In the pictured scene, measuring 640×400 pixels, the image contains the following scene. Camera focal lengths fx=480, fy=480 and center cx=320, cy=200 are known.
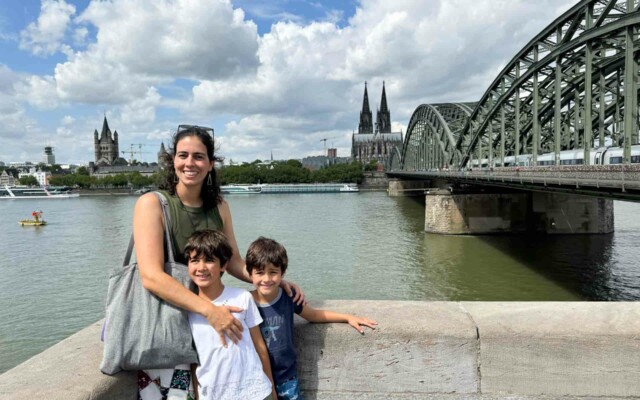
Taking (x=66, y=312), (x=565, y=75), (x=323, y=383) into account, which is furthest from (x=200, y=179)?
(x=565, y=75)

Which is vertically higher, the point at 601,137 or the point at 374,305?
the point at 601,137

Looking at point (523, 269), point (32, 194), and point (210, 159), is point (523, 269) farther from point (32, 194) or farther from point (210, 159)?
point (32, 194)

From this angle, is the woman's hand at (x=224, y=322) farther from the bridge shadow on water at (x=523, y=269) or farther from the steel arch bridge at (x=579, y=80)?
the steel arch bridge at (x=579, y=80)

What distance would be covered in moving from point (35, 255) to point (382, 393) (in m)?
29.8

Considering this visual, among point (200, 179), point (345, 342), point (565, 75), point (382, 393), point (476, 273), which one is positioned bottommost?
point (476, 273)

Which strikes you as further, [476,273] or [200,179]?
[476,273]

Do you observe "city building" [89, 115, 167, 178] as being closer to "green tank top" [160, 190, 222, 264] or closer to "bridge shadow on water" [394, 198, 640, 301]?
"bridge shadow on water" [394, 198, 640, 301]

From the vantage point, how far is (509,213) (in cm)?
3372

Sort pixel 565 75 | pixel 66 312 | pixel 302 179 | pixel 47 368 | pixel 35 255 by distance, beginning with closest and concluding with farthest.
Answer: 1. pixel 47 368
2. pixel 66 312
3. pixel 35 255
4. pixel 565 75
5. pixel 302 179

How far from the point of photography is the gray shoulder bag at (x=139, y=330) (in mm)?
2236

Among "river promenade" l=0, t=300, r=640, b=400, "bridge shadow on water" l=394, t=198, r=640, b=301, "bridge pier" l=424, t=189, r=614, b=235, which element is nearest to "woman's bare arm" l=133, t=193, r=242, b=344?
"river promenade" l=0, t=300, r=640, b=400

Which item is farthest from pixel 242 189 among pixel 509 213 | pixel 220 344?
pixel 220 344

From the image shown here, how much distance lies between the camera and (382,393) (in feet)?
9.44

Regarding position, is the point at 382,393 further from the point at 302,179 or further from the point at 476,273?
the point at 302,179
